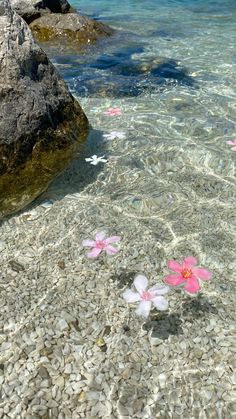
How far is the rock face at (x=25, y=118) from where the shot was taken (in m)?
4.72

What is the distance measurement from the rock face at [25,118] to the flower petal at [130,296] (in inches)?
73.0

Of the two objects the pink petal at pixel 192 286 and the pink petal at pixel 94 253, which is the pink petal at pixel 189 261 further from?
the pink petal at pixel 94 253

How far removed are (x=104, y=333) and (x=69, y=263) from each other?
3.21ft

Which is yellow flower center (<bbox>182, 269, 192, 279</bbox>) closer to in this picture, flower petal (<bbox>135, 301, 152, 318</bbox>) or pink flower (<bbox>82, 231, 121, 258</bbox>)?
flower petal (<bbox>135, 301, 152, 318</bbox>)

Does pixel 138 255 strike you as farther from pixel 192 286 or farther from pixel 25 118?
pixel 25 118

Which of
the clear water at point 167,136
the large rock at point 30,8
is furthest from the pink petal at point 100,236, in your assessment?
the large rock at point 30,8

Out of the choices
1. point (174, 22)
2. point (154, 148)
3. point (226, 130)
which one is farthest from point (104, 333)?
point (174, 22)

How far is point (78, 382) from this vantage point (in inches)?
122

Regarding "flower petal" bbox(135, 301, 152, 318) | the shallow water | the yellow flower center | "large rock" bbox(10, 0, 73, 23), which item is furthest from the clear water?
"large rock" bbox(10, 0, 73, 23)

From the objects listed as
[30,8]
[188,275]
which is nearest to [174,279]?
[188,275]

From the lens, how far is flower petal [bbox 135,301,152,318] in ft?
11.9

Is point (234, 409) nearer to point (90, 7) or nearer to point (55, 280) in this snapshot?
point (55, 280)

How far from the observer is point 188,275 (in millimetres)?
4070

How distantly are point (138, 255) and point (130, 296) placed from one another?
24.3 inches
